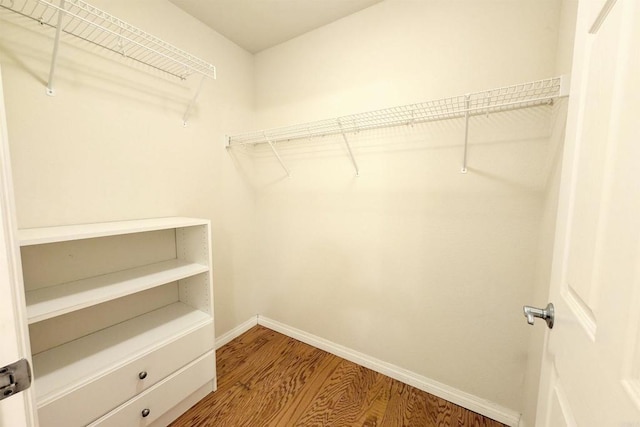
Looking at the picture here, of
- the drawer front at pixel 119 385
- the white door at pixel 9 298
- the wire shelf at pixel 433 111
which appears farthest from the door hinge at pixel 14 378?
the wire shelf at pixel 433 111

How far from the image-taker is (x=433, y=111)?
1495 mm

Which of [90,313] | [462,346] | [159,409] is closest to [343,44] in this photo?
[462,346]

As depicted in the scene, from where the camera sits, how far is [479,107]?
4.23 feet

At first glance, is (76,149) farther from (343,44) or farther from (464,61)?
(464,61)

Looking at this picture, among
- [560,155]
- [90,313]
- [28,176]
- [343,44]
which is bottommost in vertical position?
[90,313]

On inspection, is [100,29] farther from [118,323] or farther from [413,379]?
[413,379]

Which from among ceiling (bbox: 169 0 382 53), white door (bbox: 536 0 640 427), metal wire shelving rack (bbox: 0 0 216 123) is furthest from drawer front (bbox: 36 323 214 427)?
ceiling (bbox: 169 0 382 53)

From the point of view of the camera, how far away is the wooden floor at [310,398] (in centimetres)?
143

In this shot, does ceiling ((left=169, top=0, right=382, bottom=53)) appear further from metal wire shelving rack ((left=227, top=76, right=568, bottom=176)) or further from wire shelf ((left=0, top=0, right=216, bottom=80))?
metal wire shelving rack ((left=227, top=76, right=568, bottom=176))

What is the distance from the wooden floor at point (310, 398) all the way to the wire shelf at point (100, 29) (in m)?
2.08

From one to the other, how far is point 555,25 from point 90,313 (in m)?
2.79

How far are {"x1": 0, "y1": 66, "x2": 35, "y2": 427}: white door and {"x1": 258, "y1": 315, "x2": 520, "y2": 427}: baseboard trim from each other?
1.79 metres

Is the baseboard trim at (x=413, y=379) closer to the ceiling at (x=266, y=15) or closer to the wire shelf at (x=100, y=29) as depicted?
the wire shelf at (x=100, y=29)

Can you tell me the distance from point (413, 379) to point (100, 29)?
2.71 meters
